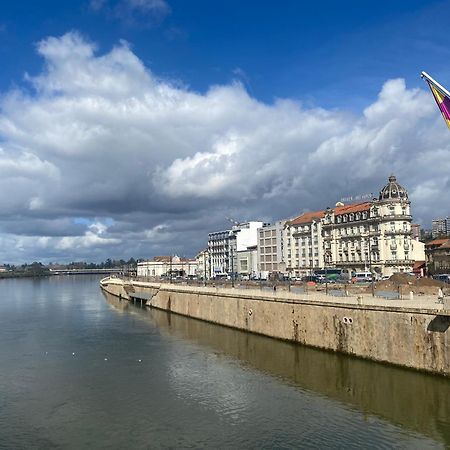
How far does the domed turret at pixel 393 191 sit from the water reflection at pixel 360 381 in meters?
82.7

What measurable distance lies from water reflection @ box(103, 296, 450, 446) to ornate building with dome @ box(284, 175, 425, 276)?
237 ft

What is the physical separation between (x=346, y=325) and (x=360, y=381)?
7639 mm

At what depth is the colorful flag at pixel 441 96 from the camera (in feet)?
110

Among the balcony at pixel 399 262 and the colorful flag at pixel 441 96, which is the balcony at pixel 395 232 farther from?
the colorful flag at pixel 441 96

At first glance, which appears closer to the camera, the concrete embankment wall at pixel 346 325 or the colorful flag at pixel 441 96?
the colorful flag at pixel 441 96

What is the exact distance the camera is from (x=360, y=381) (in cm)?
3700

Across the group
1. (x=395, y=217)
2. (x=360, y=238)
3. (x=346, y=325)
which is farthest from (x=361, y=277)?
(x=346, y=325)

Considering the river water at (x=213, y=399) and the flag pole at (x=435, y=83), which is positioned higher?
the flag pole at (x=435, y=83)

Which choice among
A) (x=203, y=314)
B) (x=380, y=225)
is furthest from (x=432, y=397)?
(x=380, y=225)

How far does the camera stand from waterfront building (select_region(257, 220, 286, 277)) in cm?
16550

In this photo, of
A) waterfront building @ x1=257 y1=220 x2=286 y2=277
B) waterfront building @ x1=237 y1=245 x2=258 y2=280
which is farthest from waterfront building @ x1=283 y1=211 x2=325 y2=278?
waterfront building @ x1=237 y1=245 x2=258 y2=280

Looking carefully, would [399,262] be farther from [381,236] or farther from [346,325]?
[346,325]

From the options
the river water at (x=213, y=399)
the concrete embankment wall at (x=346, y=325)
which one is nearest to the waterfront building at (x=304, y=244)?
the concrete embankment wall at (x=346, y=325)

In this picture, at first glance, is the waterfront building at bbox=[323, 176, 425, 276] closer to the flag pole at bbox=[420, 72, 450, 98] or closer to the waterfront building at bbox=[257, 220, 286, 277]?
the waterfront building at bbox=[257, 220, 286, 277]
